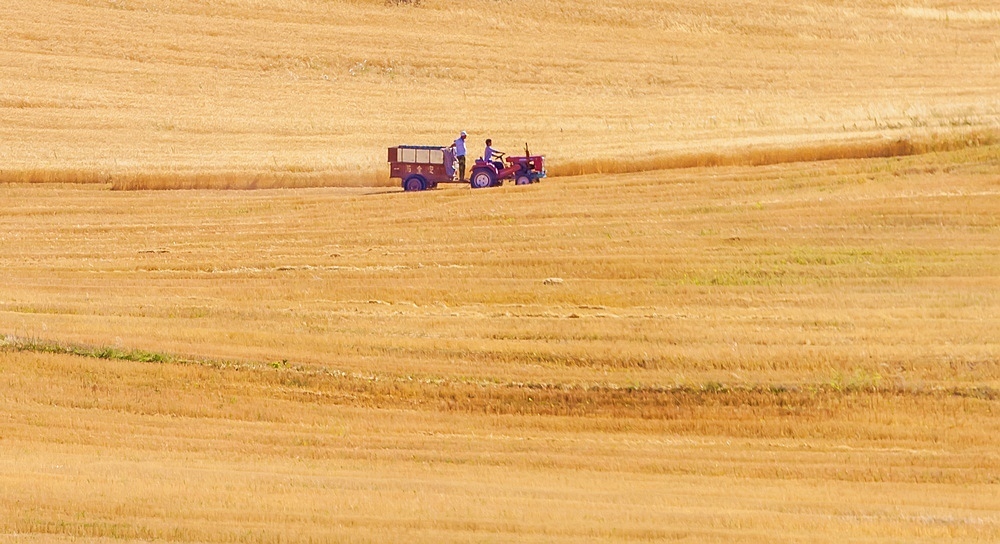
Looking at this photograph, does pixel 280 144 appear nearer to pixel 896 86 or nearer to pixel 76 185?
pixel 76 185

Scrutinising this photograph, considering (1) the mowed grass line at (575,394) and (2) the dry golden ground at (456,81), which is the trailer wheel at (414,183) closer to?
(2) the dry golden ground at (456,81)

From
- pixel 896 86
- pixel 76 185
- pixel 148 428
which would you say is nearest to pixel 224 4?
pixel 76 185

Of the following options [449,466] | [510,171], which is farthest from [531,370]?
[510,171]

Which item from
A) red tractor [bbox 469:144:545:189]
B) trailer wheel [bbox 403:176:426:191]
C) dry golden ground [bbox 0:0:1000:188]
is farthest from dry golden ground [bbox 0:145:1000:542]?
dry golden ground [bbox 0:0:1000:188]

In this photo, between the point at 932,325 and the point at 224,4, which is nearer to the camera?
the point at 932,325

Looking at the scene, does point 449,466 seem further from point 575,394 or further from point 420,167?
point 420,167
